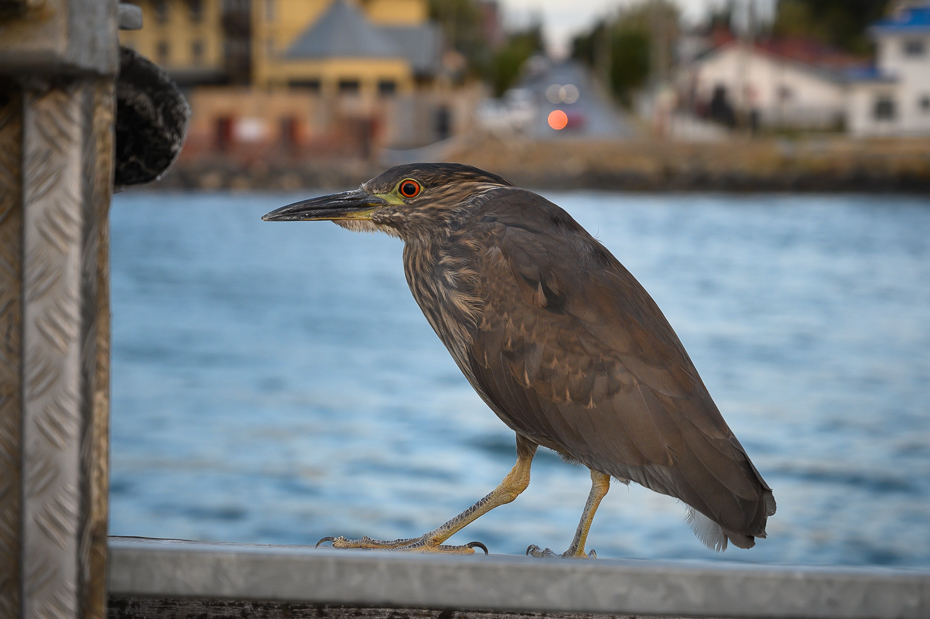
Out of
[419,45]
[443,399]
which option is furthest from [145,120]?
[419,45]

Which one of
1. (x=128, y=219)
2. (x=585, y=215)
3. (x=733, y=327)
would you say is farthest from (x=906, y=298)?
(x=128, y=219)

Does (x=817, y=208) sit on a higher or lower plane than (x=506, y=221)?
lower

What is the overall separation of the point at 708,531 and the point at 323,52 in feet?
136

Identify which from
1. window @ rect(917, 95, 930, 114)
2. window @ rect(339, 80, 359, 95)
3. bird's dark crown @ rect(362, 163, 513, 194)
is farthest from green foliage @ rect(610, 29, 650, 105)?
bird's dark crown @ rect(362, 163, 513, 194)

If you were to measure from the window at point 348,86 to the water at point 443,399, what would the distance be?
33.7ft

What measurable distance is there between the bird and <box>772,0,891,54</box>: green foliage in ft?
213

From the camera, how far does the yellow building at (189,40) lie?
4123cm

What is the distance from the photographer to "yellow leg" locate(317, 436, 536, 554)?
2021 millimetres

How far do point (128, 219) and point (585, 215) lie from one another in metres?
18.8

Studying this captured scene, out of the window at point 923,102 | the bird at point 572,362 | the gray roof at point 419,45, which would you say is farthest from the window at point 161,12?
the bird at point 572,362

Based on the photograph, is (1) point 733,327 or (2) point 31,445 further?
(1) point 733,327

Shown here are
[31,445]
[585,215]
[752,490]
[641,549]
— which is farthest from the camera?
[585,215]

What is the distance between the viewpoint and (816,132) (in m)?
48.6

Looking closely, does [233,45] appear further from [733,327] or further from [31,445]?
[31,445]
